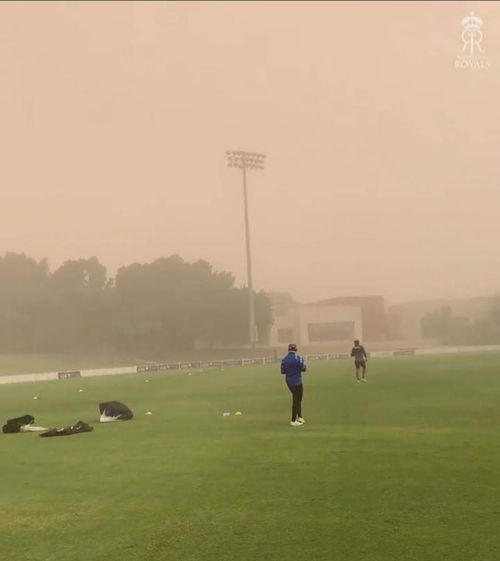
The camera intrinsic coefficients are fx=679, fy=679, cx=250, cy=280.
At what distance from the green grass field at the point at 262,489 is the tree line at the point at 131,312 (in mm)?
101076

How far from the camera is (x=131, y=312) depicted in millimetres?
121375

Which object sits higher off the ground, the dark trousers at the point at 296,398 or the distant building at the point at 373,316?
the distant building at the point at 373,316

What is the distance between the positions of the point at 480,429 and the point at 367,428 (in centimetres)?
253

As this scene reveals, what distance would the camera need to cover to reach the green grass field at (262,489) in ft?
24.2

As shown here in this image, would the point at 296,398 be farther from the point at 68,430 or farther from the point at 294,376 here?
the point at 68,430

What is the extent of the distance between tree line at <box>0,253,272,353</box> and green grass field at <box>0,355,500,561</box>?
101 meters

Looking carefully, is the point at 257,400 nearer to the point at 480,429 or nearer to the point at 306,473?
the point at 480,429

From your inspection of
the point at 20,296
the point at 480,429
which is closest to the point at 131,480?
the point at 480,429

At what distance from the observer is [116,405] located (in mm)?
20656

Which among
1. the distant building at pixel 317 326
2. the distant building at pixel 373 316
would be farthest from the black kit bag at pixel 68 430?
the distant building at pixel 373 316

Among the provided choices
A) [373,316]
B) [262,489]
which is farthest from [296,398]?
[373,316]

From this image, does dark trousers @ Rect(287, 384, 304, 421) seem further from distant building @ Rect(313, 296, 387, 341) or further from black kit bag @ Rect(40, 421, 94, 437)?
distant building @ Rect(313, 296, 387, 341)

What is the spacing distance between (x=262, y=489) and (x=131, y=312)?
113477mm

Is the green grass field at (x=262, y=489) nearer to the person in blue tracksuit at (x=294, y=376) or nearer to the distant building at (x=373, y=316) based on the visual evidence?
the person in blue tracksuit at (x=294, y=376)
